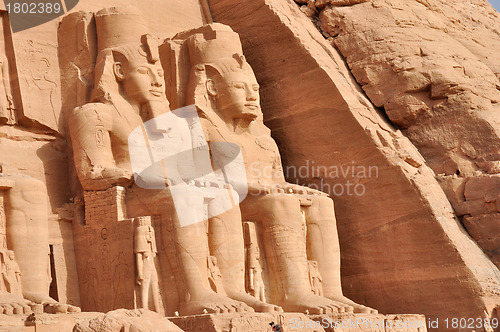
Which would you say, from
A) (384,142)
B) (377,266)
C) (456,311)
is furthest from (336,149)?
(456,311)

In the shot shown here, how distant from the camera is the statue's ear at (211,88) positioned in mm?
11219

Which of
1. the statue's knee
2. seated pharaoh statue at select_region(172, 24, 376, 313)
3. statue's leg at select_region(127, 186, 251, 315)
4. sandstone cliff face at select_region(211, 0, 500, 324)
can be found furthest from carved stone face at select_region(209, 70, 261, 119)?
statue's leg at select_region(127, 186, 251, 315)

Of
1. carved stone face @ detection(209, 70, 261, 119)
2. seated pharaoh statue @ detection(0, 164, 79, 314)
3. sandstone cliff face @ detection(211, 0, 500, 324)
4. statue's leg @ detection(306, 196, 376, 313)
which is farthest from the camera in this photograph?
carved stone face @ detection(209, 70, 261, 119)

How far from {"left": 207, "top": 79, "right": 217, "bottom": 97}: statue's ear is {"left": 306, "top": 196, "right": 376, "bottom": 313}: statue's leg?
1.73 meters

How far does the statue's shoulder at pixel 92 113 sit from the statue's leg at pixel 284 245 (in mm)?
1851

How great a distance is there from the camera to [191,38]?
37.6 feet

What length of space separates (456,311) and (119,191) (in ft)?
13.4

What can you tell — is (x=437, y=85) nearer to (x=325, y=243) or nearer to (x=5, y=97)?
(x=325, y=243)

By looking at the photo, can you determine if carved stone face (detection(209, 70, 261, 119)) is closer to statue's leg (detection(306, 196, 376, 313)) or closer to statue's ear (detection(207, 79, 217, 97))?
statue's ear (detection(207, 79, 217, 97))

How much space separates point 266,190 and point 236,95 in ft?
4.31

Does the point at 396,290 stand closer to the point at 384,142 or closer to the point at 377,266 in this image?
the point at 377,266

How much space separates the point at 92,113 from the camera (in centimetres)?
991

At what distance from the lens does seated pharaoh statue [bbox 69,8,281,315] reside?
364 inches

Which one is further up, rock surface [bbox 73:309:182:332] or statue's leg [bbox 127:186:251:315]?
statue's leg [bbox 127:186:251:315]
